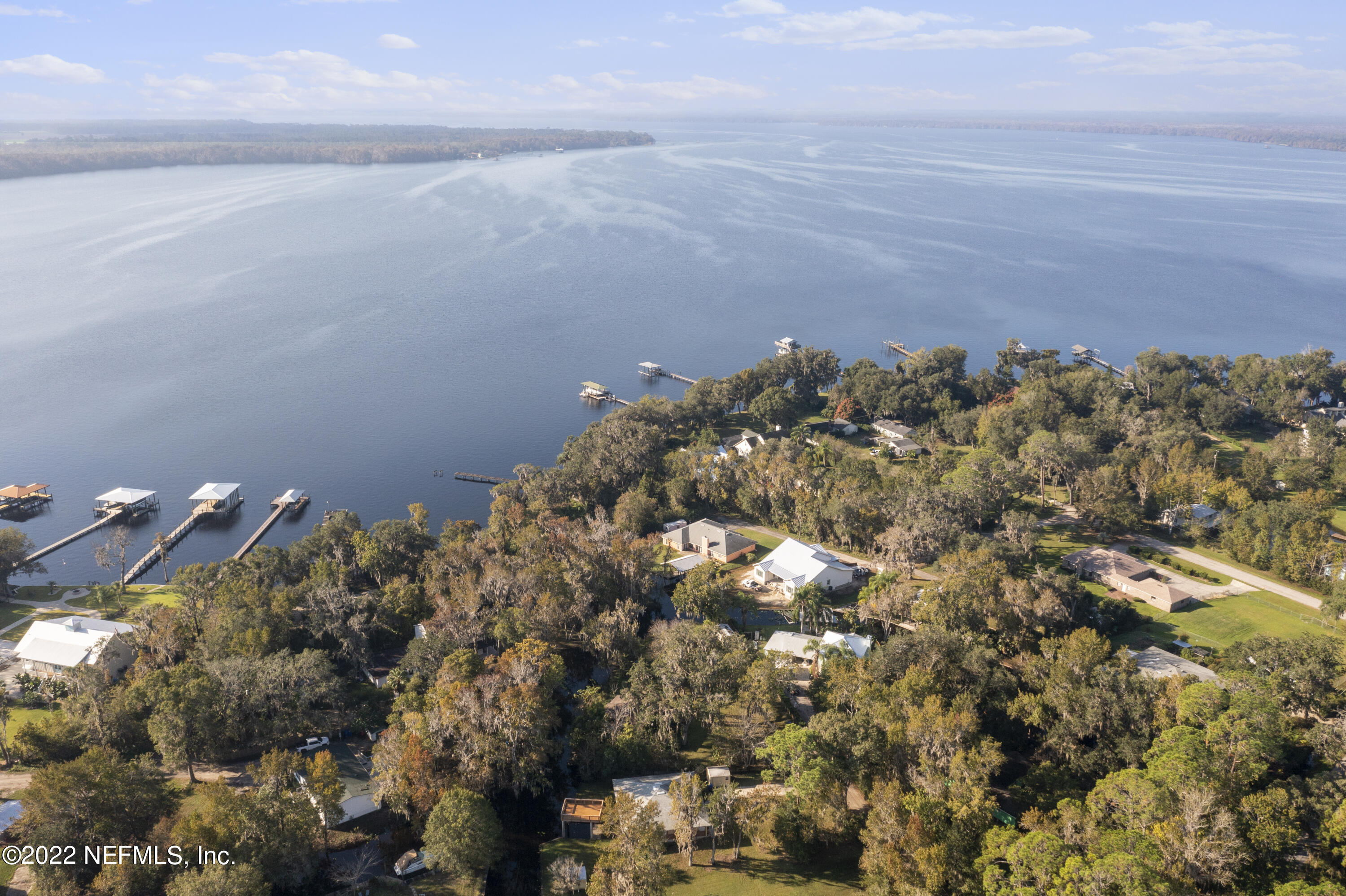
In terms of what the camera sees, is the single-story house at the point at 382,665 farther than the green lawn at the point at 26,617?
No

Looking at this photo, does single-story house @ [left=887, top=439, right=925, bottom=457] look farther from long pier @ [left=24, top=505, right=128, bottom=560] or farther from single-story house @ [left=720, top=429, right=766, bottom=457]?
long pier @ [left=24, top=505, right=128, bottom=560]

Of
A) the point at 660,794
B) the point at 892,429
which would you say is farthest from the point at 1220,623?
the point at 892,429

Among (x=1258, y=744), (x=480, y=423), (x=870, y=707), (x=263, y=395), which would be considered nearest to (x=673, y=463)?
(x=480, y=423)

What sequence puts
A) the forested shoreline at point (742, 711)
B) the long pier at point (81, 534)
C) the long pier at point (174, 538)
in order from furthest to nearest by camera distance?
the long pier at point (81, 534) < the long pier at point (174, 538) < the forested shoreline at point (742, 711)

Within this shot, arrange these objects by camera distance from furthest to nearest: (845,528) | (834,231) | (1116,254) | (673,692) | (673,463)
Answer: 1. (834,231)
2. (1116,254)
3. (673,463)
4. (845,528)
5. (673,692)

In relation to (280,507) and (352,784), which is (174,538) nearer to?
(280,507)

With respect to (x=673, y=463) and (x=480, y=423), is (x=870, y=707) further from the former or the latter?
(x=480, y=423)

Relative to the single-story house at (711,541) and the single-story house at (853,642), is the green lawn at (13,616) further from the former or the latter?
the single-story house at (853,642)

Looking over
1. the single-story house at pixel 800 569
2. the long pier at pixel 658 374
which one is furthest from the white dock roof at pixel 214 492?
the long pier at pixel 658 374
